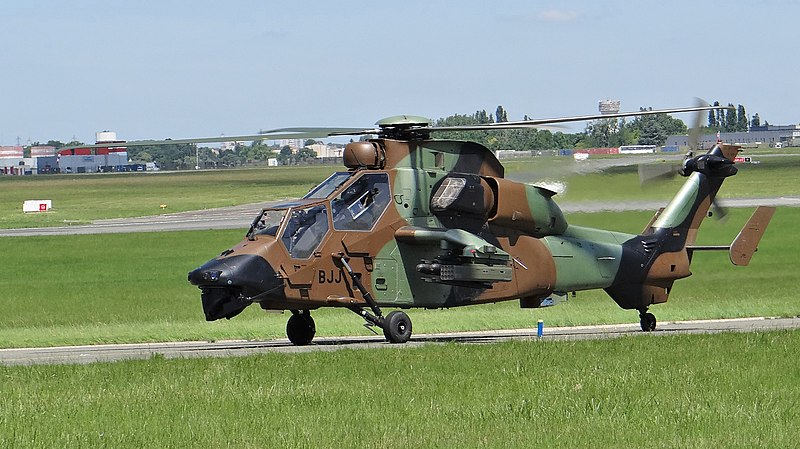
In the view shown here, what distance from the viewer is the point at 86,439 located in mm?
11750

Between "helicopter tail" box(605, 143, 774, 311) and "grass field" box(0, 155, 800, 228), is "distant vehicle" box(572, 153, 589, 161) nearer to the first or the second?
"helicopter tail" box(605, 143, 774, 311)

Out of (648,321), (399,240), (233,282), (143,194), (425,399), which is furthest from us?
(143,194)

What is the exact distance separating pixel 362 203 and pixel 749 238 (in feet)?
30.8

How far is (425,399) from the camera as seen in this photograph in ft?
45.9

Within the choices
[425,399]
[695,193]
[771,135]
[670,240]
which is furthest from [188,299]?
[771,135]

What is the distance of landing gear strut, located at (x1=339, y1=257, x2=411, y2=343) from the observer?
870 inches

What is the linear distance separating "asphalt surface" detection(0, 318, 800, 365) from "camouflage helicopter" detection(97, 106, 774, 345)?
80cm

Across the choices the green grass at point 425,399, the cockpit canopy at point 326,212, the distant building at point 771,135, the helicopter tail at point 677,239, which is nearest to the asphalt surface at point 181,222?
the distant building at point 771,135

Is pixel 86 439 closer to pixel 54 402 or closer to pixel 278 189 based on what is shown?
pixel 54 402

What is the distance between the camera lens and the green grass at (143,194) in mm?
82119

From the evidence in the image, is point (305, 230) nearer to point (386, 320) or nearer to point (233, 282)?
point (233, 282)

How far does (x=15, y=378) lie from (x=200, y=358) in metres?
2.78

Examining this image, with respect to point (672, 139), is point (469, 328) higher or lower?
lower

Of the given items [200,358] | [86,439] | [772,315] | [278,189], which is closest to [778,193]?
[278,189]
